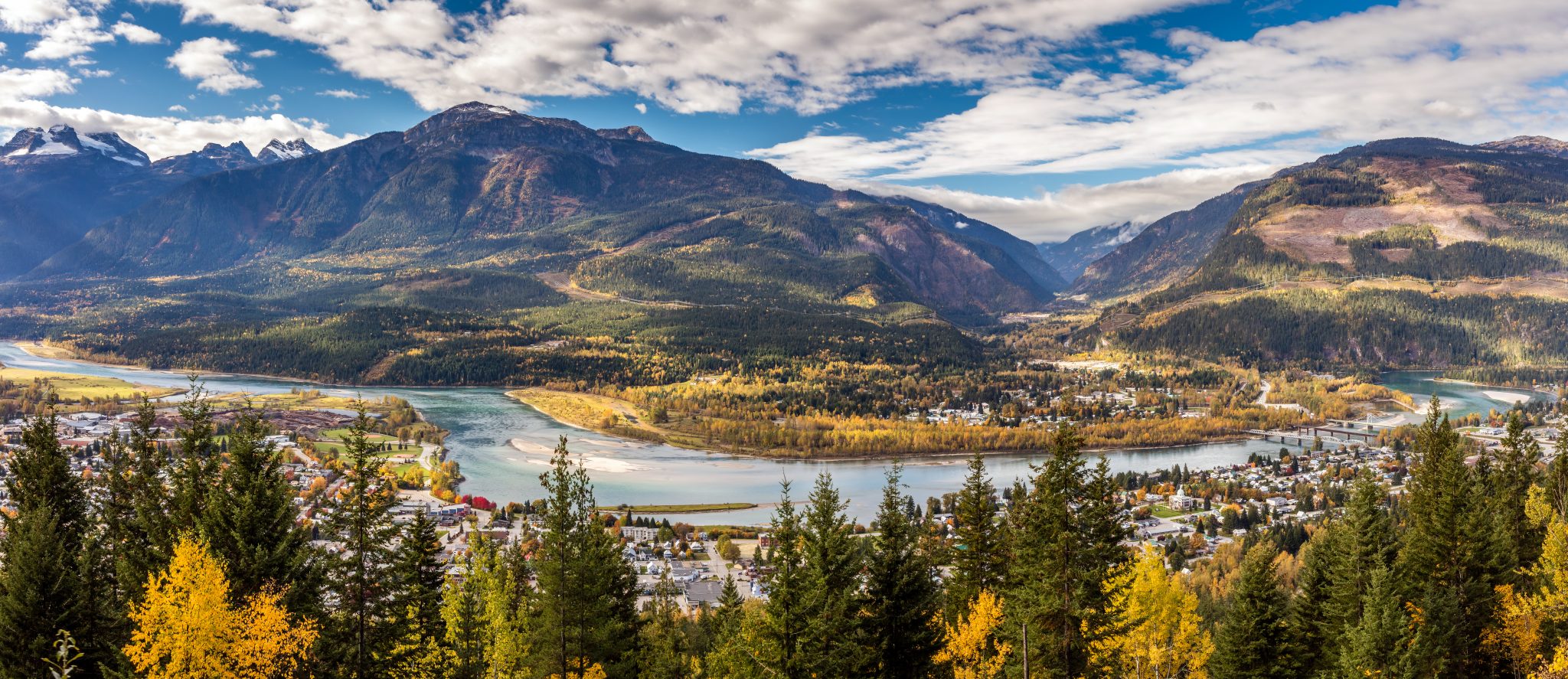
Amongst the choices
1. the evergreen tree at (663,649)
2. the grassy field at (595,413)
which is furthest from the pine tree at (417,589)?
the grassy field at (595,413)

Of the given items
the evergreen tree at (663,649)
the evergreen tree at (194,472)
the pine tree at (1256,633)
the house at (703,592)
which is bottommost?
the house at (703,592)


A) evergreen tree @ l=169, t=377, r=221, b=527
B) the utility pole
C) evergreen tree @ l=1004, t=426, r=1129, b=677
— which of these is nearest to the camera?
evergreen tree @ l=1004, t=426, r=1129, b=677

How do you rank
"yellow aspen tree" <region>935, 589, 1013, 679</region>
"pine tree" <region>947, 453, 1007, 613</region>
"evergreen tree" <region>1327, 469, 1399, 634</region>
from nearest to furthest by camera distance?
"yellow aspen tree" <region>935, 589, 1013, 679</region> → "pine tree" <region>947, 453, 1007, 613</region> → "evergreen tree" <region>1327, 469, 1399, 634</region>

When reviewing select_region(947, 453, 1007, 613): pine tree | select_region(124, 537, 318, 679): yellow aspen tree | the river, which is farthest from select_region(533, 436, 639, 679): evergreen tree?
the river

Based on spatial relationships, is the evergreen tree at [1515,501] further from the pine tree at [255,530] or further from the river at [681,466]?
the river at [681,466]

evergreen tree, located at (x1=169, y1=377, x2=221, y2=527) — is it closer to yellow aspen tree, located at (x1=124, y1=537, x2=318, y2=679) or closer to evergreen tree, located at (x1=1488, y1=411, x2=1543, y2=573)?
→ yellow aspen tree, located at (x1=124, y1=537, x2=318, y2=679)

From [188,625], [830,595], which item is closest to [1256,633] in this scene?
[830,595]
